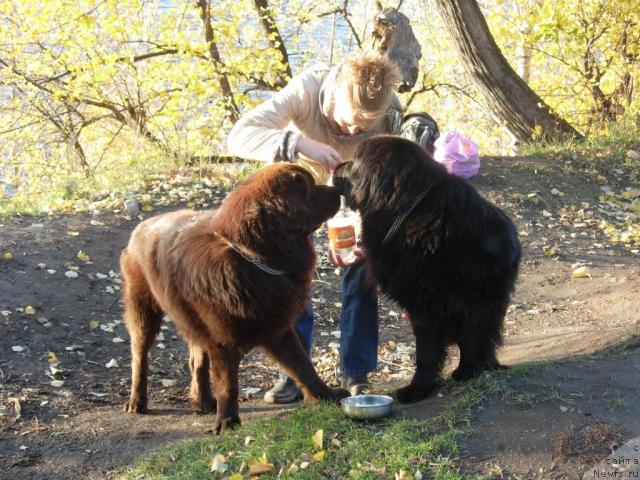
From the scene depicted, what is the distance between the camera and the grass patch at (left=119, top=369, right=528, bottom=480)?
3002 mm

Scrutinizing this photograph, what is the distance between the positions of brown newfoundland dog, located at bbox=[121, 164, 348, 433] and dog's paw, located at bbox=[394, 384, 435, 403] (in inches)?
14.5

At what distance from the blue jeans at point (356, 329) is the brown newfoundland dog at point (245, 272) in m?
0.45

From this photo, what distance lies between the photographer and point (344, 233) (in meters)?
4.20

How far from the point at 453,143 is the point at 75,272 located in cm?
336

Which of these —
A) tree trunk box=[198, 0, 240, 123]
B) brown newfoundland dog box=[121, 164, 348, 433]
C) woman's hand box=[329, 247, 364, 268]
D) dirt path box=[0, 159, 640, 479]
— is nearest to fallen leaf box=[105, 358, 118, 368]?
dirt path box=[0, 159, 640, 479]

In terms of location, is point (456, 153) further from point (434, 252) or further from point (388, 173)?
point (434, 252)

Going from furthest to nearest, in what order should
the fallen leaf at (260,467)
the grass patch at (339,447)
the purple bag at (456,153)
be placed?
the purple bag at (456,153) → the fallen leaf at (260,467) → the grass patch at (339,447)

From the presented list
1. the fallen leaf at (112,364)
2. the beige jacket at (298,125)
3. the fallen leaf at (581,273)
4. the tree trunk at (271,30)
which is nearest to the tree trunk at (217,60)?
the tree trunk at (271,30)

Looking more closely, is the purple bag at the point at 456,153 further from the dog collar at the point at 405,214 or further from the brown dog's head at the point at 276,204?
the brown dog's head at the point at 276,204

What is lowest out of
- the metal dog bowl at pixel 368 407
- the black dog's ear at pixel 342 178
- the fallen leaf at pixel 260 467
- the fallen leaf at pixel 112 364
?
the fallen leaf at pixel 112 364

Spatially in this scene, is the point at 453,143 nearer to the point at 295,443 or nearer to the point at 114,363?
the point at 295,443

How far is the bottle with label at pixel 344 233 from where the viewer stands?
416 centimetres

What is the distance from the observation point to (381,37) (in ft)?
26.3

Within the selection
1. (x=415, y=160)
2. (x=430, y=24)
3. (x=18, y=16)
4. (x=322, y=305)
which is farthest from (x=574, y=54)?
(x=18, y=16)
